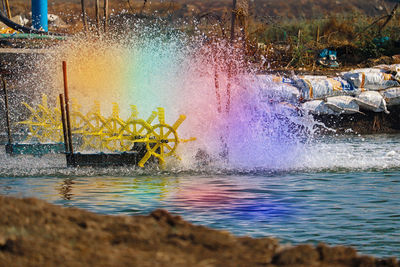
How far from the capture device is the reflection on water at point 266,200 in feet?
21.5

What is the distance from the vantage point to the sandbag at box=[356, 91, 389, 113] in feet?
58.1

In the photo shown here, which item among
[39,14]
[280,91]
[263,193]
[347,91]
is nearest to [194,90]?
[280,91]

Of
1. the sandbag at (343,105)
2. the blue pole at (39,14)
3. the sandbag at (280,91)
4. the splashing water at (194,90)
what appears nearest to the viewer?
the splashing water at (194,90)

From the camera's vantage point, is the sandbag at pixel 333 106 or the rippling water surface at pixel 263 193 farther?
the sandbag at pixel 333 106

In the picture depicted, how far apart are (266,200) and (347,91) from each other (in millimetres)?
10387

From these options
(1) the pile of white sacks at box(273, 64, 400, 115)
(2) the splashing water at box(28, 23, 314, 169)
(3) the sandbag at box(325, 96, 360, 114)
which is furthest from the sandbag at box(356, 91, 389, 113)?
(2) the splashing water at box(28, 23, 314, 169)

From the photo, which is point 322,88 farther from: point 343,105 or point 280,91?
point 280,91

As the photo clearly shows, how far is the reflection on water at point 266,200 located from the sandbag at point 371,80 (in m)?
7.65

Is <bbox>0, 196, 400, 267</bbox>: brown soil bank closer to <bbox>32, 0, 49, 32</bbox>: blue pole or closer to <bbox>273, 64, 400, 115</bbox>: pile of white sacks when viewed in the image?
<bbox>273, 64, 400, 115</bbox>: pile of white sacks

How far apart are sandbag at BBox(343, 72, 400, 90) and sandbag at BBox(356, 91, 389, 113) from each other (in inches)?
9.7

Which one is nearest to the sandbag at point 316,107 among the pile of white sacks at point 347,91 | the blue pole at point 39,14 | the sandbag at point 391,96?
the pile of white sacks at point 347,91

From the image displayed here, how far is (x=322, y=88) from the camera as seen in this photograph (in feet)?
58.6

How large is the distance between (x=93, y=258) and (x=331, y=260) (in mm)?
1297

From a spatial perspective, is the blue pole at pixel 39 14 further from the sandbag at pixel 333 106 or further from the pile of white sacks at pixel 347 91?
the sandbag at pixel 333 106
